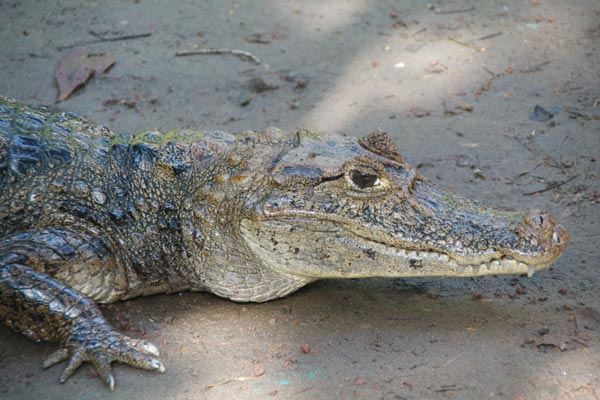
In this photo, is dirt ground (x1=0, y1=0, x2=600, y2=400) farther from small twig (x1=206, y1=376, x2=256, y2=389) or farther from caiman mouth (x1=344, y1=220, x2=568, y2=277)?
caiman mouth (x1=344, y1=220, x2=568, y2=277)

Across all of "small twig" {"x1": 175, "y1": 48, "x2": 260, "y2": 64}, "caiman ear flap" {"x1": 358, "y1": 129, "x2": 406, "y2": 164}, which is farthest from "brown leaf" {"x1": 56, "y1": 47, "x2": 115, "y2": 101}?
"caiman ear flap" {"x1": 358, "y1": 129, "x2": 406, "y2": 164}

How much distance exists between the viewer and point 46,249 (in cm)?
351

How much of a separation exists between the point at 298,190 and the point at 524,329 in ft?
4.85

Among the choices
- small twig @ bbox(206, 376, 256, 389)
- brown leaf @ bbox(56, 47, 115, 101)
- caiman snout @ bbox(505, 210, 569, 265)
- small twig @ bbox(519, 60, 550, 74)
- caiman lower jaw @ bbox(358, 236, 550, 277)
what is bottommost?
small twig @ bbox(519, 60, 550, 74)

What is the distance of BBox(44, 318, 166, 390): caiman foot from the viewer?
10.7 feet

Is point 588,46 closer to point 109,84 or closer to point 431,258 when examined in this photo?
point 431,258

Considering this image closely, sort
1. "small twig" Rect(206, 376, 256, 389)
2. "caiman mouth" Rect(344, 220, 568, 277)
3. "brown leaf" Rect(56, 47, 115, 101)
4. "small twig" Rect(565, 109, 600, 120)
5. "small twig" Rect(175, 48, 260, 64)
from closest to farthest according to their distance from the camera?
"small twig" Rect(206, 376, 256, 389) → "caiman mouth" Rect(344, 220, 568, 277) → "small twig" Rect(565, 109, 600, 120) → "brown leaf" Rect(56, 47, 115, 101) → "small twig" Rect(175, 48, 260, 64)

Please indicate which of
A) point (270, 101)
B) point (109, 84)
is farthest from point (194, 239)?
point (109, 84)

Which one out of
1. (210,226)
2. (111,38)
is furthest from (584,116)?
(111,38)

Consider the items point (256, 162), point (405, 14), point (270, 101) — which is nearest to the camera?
→ point (256, 162)

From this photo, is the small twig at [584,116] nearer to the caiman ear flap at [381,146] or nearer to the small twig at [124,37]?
the caiman ear flap at [381,146]

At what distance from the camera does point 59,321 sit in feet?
11.1

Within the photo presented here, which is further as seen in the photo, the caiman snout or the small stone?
the small stone

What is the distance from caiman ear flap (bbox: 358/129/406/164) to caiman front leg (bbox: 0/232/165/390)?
164 cm
